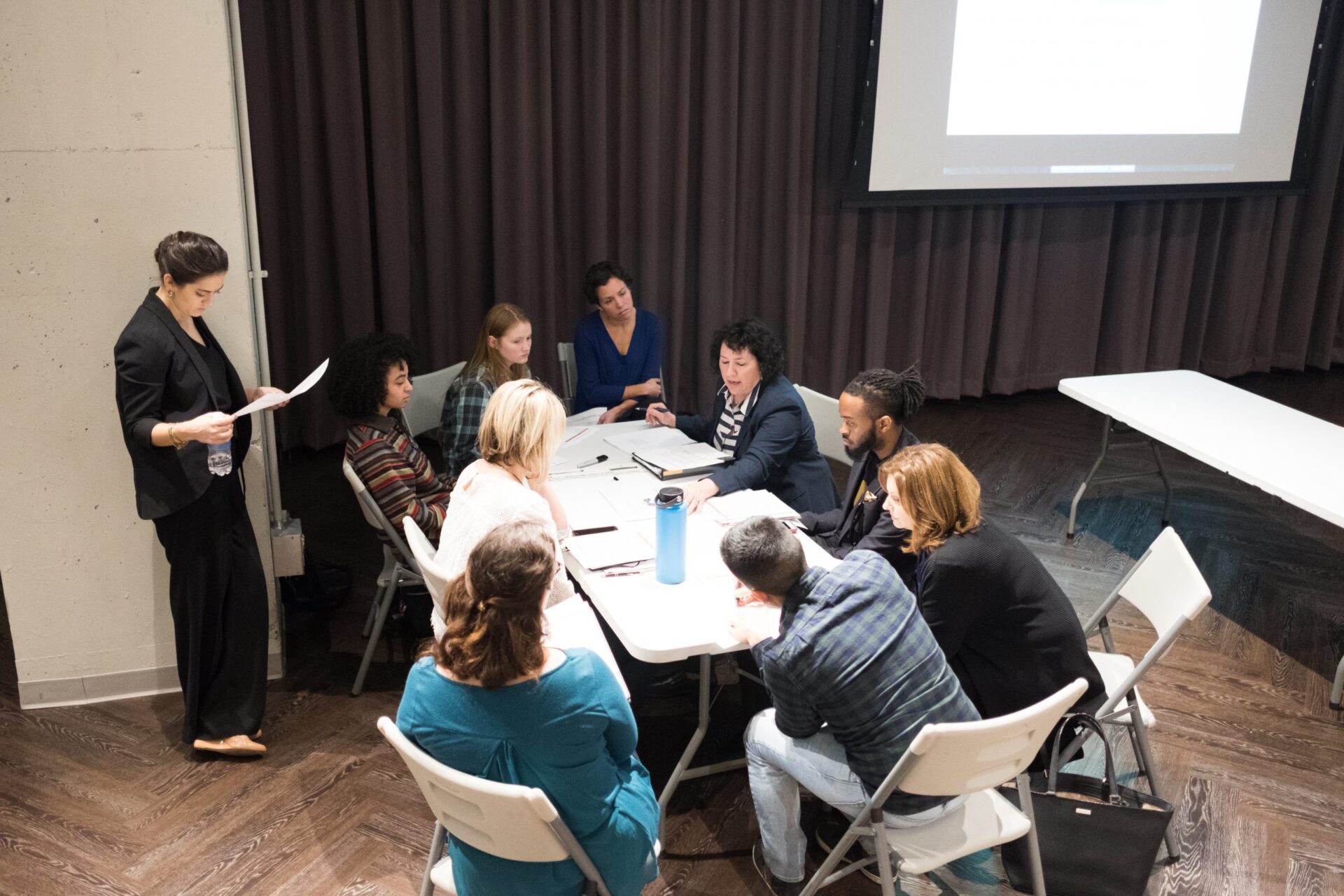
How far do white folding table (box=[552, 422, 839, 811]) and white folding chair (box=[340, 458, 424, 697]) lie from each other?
0.51m

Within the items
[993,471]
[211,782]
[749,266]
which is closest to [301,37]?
[749,266]

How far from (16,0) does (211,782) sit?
210cm

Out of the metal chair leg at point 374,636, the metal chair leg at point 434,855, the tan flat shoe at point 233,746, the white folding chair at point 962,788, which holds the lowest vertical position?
the tan flat shoe at point 233,746

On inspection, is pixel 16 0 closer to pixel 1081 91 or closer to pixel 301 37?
pixel 301 37

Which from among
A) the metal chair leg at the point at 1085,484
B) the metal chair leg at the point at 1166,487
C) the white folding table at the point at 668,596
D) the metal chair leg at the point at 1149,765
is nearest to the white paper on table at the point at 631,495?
the white folding table at the point at 668,596

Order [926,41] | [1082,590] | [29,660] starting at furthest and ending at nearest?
1. [926,41]
2. [1082,590]
3. [29,660]

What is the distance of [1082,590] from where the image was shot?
420 centimetres

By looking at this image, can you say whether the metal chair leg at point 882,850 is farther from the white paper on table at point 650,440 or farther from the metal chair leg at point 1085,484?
the metal chair leg at point 1085,484

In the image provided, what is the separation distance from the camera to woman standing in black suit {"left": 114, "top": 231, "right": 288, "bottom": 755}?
2787 mm

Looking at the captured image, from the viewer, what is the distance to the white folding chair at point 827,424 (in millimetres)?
3957

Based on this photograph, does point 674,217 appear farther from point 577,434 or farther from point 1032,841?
point 1032,841

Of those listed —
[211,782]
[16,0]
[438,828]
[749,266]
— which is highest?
[16,0]

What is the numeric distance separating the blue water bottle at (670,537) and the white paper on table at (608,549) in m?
0.12

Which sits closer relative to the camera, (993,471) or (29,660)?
(29,660)
